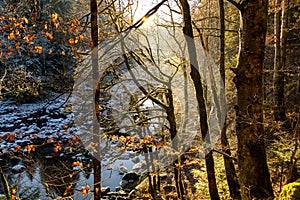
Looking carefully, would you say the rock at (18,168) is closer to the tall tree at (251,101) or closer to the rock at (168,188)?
the rock at (168,188)

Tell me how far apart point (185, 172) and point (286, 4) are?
7.82 m

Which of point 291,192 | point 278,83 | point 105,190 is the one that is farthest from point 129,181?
point 291,192

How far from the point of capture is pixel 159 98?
302 inches

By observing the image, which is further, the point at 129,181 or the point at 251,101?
the point at 129,181

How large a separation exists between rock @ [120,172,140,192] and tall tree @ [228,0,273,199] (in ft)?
27.2

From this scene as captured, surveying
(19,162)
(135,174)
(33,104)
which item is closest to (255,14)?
(135,174)

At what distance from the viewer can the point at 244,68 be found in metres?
2.95

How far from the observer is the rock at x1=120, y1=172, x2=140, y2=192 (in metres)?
10.7

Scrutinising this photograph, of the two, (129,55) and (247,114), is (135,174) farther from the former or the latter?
(247,114)

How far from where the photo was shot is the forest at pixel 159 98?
9.65 feet

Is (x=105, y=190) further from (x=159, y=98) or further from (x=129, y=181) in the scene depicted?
(x=159, y=98)

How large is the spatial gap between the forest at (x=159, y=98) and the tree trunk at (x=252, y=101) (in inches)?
0.5

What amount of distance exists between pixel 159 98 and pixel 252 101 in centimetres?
480

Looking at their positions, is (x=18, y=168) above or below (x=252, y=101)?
below
